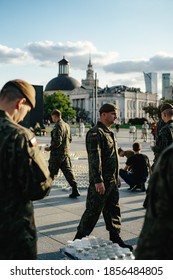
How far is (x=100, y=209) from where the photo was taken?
5.02 meters

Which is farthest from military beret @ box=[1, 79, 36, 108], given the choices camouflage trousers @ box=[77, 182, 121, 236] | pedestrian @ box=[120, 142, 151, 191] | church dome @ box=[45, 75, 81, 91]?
church dome @ box=[45, 75, 81, 91]

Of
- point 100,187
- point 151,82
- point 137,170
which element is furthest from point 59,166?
point 151,82

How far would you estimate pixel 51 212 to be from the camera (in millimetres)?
7371

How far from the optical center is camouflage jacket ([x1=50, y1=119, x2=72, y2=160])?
8320 mm

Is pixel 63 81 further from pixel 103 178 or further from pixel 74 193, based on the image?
pixel 103 178

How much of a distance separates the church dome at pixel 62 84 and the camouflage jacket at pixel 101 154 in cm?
16478

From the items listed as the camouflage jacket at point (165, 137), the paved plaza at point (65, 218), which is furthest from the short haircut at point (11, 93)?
the camouflage jacket at point (165, 137)

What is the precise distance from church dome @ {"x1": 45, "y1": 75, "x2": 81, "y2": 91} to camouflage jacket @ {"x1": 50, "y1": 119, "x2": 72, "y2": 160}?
529ft

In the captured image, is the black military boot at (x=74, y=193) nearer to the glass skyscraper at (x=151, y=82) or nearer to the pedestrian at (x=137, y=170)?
the pedestrian at (x=137, y=170)

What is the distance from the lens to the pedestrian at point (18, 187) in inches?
100

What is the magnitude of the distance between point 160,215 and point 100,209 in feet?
10.2
